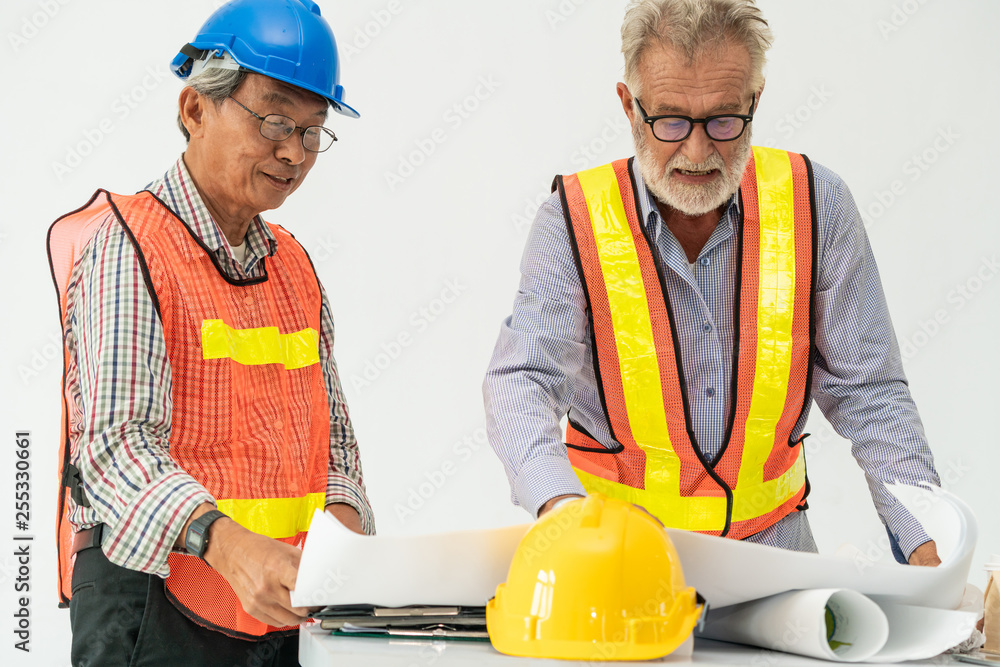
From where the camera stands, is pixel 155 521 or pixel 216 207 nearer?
pixel 155 521

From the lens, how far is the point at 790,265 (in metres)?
1.94

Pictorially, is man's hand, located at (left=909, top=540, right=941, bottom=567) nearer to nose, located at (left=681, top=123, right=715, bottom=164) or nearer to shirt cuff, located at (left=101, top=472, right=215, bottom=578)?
nose, located at (left=681, top=123, right=715, bottom=164)

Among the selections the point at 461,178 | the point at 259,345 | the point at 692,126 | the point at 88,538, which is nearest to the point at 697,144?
the point at 692,126

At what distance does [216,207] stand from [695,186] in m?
0.98

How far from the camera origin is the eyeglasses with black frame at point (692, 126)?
1.83m

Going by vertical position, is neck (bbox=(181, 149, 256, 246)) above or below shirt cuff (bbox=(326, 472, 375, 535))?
above

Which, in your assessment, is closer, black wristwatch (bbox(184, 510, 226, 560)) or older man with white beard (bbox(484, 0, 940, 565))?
black wristwatch (bbox(184, 510, 226, 560))

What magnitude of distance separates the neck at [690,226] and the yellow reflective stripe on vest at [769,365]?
107 millimetres

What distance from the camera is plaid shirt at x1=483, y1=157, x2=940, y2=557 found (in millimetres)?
1779

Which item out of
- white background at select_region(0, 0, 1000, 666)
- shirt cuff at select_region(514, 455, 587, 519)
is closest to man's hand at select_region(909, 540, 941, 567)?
shirt cuff at select_region(514, 455, 587, 519)

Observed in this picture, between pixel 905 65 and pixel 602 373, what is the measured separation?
2.79 m

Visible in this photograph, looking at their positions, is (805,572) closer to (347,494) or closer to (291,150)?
(347,494)

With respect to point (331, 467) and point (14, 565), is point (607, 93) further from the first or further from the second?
point (14, 565)

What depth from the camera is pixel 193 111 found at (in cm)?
192
